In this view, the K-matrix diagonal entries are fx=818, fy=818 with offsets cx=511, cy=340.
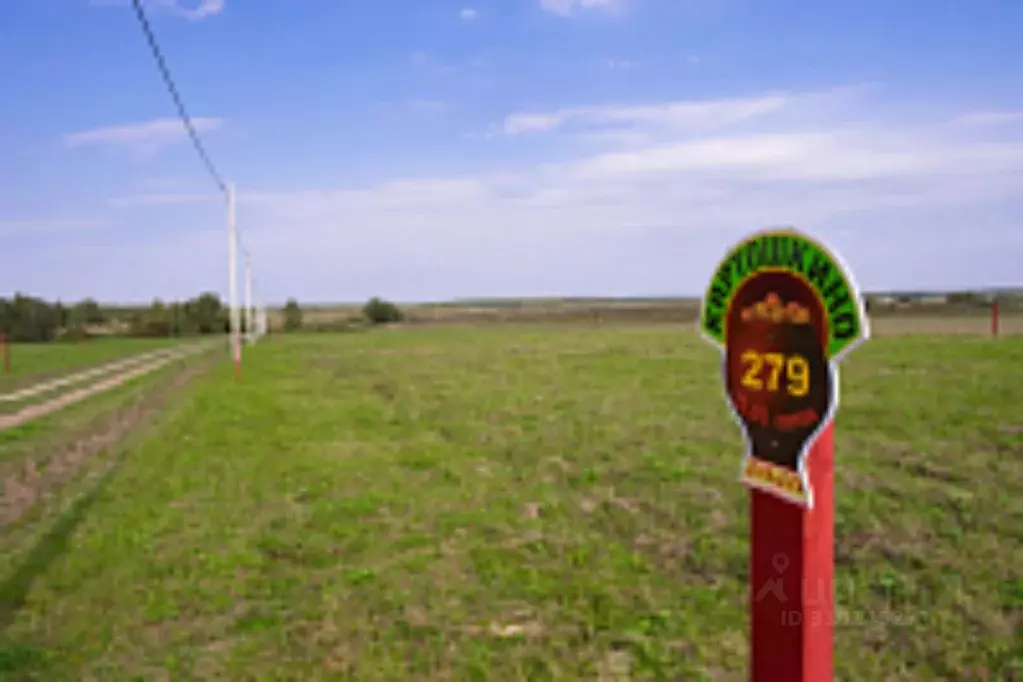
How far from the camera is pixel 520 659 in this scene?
435 cm

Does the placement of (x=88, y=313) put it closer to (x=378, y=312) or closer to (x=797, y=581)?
(x=378, y=312)

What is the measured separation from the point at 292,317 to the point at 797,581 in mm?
70845

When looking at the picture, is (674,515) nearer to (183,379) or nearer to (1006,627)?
(1006,627)

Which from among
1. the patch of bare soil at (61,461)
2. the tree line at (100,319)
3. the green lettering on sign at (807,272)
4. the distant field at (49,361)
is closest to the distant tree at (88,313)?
the tree line at (100,319)

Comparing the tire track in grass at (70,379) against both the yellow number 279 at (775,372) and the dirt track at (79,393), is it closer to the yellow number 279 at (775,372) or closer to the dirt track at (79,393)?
the dirt track at (79,393)

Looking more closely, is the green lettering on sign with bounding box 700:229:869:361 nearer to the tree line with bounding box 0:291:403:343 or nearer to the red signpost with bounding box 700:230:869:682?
the red signpost with bounding box 700:230:869:682

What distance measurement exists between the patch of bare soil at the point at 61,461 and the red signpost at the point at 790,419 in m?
7.43

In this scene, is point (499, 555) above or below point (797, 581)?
below

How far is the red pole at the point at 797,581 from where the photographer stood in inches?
90.1

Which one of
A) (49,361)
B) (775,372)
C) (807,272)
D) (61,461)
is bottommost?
(61,461)

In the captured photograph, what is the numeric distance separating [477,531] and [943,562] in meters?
3.45

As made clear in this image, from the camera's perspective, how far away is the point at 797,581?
230cm

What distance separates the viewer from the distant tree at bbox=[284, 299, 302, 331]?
227 feet

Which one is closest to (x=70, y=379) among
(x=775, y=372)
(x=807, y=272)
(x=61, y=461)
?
(x=61, y=461)
